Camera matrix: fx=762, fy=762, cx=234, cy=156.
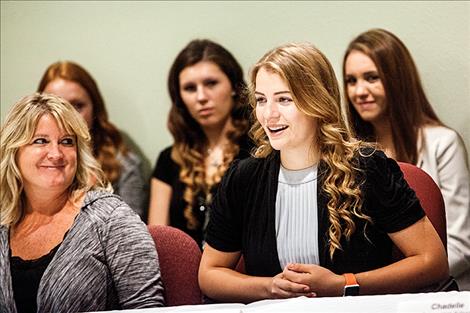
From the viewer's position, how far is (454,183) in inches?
88.6

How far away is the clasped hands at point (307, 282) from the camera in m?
1.58

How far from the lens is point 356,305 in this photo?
129 centimetres

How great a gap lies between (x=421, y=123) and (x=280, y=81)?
0.82 metres

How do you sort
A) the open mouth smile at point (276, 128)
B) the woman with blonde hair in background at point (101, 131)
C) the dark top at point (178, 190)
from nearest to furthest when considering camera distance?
the open mouth smile at point (276, 128), the dark top at point (178, 190), the woman with blonde hair in background at point (101, 131)

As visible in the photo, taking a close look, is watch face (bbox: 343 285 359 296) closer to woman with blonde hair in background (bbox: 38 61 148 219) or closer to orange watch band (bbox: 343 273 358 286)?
orange watch band (bbox: 343 273 358 286)

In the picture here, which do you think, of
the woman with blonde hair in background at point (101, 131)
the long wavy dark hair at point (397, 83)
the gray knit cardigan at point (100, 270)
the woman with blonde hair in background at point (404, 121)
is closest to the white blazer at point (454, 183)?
the woman with blonde hair in background at point (404, 121)

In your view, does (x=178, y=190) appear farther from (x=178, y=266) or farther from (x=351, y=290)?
(x=351, y=290)

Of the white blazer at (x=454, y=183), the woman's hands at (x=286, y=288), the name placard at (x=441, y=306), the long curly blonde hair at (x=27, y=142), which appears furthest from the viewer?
the white blazer at (x=454, y=183)

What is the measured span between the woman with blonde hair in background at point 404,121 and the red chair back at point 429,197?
1.20ft

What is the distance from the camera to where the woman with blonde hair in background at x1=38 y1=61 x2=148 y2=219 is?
2.76 m

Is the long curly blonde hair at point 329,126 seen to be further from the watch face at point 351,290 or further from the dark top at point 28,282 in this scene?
the dark top at point 28,282

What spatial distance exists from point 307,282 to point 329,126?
35cm

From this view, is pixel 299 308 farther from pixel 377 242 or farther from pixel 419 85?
pixel 419 85

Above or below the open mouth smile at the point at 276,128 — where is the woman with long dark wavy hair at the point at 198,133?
below
